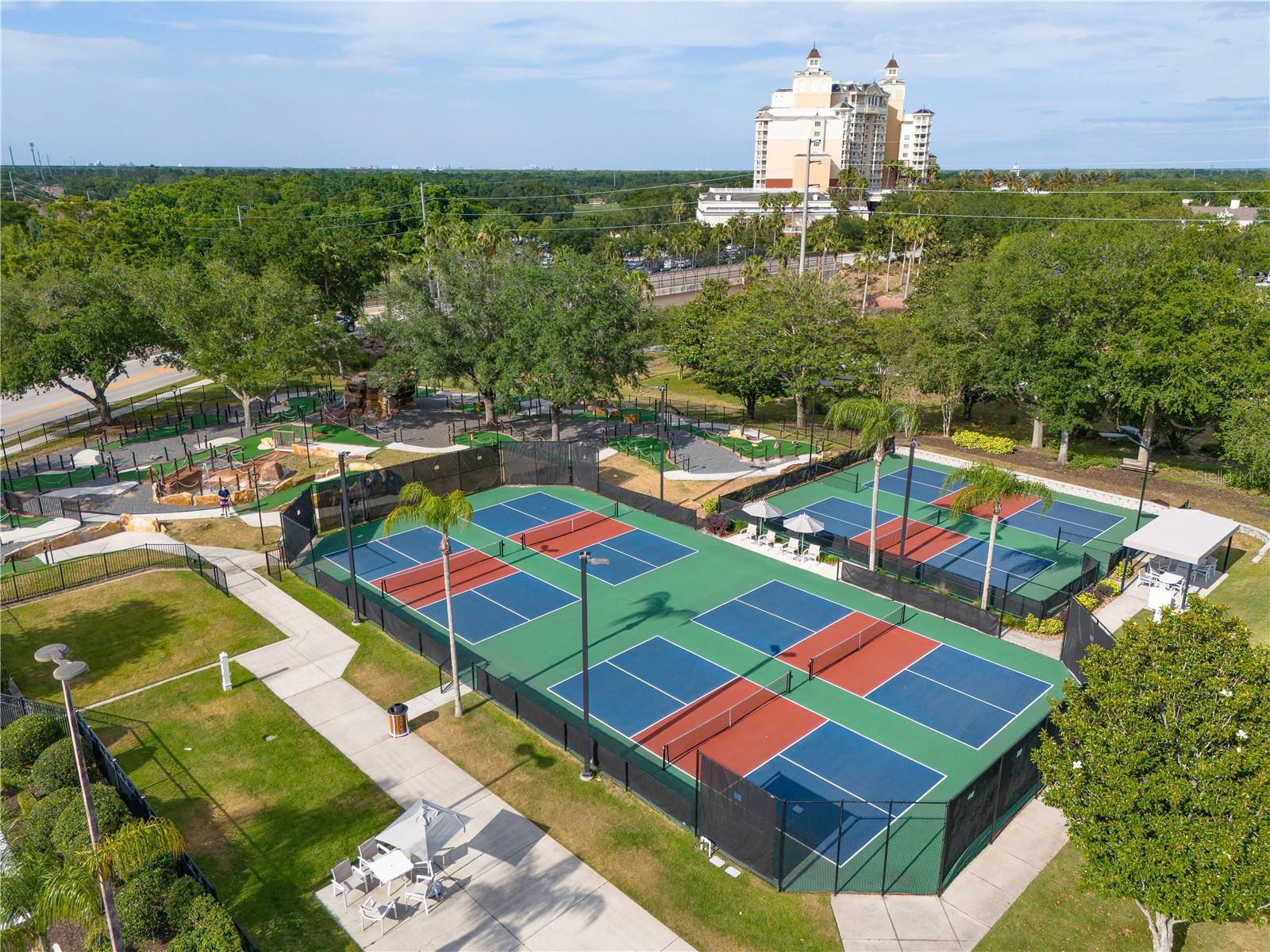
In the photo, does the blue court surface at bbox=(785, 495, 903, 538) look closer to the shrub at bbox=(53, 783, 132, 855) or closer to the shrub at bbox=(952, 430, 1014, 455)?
the shrub at bbox=(952, 430, 1014, 455)

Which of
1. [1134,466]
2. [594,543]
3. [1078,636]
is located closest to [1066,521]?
[1134,466]

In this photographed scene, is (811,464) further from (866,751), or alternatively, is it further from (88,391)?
(88,391)

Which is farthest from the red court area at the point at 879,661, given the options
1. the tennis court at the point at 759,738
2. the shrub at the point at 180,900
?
the shrub at the point at 180,900

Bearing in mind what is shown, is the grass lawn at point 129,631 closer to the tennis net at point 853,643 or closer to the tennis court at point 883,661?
the tennis court at point 883,661

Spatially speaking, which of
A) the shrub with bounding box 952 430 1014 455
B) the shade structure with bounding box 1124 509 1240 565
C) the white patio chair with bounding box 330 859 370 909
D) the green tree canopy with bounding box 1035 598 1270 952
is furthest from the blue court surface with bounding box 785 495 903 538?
the white patio chair with bounding box 330 859 370 909

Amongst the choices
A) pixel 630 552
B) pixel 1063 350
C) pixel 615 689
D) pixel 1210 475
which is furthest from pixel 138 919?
pixel 1210 475

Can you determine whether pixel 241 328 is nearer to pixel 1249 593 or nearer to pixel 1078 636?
pixel 1078 636
